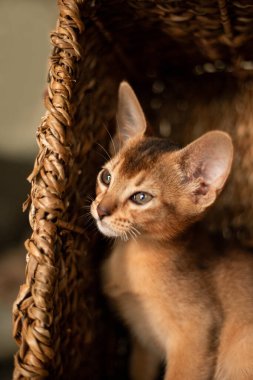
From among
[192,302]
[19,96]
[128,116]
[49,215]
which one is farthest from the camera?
[19,96]

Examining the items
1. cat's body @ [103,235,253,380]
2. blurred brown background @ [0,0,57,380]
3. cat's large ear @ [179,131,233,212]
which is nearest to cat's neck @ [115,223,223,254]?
cat's body @ [103,235,253,380]

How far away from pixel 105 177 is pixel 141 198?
0.13m

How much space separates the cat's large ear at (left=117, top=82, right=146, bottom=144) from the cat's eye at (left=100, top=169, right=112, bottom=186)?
135 mm

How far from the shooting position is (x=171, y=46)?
1.35 m

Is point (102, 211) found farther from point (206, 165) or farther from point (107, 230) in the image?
point (206, 165)

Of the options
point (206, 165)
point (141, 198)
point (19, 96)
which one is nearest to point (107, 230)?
point (141, 198)

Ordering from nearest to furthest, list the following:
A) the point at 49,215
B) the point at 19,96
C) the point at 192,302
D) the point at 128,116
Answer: the point at 49,215, the point at 192,302, the point at 128,116, the point at 19,96

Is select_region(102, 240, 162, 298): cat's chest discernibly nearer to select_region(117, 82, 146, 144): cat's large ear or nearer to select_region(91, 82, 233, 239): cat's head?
select_region(91, 82, 233, 239): cat's head

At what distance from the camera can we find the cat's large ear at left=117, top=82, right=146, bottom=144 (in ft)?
4.04

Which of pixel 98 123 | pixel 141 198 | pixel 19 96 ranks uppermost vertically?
pixel 19 96

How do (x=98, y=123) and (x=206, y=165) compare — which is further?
(x=98, y=123)

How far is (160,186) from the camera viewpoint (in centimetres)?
113

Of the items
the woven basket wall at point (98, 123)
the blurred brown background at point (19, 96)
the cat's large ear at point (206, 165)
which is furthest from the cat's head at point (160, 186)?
the blurred brown background at point (19, 96)

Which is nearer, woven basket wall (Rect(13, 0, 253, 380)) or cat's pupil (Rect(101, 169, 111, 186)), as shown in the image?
woven basket wall (Rect(13, 0, 253, 380))
